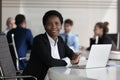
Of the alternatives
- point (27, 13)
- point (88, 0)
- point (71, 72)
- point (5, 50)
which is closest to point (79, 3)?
point (88, 0)

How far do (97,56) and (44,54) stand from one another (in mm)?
633

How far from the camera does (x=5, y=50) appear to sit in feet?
14.9

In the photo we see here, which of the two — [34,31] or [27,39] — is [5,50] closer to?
[27,39]

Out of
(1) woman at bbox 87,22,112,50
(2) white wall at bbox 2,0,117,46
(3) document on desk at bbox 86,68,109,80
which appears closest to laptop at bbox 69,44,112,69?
(3) document on desk at bbox 86,68,109,80

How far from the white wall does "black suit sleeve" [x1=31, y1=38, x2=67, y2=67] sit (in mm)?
7128

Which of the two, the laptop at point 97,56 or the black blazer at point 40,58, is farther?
the black blazer at point 40,58

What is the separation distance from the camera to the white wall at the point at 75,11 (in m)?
11.4

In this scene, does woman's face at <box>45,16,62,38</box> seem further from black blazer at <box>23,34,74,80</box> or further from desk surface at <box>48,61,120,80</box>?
desk surface at <box>48,61,120,80</box>

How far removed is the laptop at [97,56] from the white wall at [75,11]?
24.7ft

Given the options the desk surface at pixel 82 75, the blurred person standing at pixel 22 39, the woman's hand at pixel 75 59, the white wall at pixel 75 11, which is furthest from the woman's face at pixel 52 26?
the white wall at pixel 75 11

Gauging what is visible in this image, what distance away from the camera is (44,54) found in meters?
4.15

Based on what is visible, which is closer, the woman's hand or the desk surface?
the desk surface

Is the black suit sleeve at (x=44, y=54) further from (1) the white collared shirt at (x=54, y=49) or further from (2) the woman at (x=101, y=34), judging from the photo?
(2) the woman at (x=101, y=34)

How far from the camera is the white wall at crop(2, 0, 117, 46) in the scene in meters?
11.4
